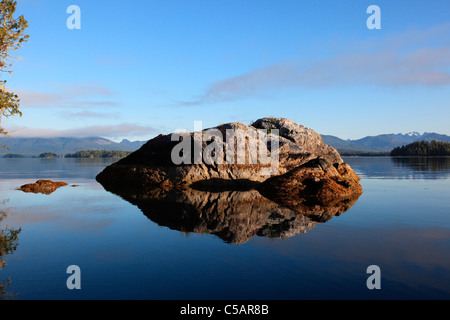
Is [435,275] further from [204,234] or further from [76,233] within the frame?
[76,233]

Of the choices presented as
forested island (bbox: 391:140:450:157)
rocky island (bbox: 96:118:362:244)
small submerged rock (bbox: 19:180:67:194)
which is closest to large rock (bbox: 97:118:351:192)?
rocky island (bbox: 96:118:362:244)

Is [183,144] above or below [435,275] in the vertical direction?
above

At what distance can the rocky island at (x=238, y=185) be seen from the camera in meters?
14.1

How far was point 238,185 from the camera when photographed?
27359 mm

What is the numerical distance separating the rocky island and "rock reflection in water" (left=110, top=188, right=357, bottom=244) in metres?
0.03

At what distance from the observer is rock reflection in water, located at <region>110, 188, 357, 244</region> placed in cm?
1240

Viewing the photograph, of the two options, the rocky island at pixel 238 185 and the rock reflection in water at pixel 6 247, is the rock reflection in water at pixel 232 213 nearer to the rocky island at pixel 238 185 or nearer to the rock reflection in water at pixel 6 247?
the rocky island at pixel 238 185

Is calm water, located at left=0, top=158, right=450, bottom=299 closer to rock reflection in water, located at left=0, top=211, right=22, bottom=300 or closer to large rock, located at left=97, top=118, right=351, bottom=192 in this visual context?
rock reflection in water, located at left=0, top=211, right=22, bottom=300

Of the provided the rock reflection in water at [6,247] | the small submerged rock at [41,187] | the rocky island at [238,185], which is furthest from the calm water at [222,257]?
the small submerged rock at [41,187]

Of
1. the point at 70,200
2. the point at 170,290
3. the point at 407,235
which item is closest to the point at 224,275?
the point at 170,290

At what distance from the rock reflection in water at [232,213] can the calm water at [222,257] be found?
0.49 ft
